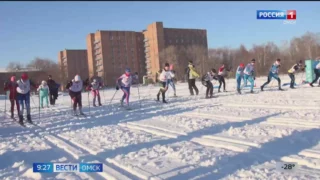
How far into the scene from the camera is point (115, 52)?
118m

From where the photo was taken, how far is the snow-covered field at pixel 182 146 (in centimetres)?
511

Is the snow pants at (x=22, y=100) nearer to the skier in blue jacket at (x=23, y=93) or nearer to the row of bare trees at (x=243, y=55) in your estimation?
the skier in blue jacket at (x=23, y=93)

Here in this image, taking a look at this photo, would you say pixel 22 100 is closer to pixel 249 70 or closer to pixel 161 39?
pixel 249 70

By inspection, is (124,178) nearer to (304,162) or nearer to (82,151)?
(82,151)

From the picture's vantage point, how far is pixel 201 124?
8938mm

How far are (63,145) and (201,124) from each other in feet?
11.4

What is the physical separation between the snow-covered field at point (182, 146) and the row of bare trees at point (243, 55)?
27.7 meters

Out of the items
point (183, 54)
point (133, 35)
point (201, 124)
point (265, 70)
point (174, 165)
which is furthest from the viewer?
point (133, 35)

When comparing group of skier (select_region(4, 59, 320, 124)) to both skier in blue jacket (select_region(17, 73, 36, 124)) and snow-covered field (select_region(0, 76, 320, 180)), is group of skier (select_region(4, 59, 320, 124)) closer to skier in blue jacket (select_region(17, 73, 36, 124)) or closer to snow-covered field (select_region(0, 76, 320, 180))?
skier in blue jacket (select_region(17, 73, 36, 124))

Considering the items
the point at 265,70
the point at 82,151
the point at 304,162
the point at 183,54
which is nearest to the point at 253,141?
the point at 304,162

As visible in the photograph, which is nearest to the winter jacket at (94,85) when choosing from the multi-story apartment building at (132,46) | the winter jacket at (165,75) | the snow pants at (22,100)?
the winter jacket at (165,75)

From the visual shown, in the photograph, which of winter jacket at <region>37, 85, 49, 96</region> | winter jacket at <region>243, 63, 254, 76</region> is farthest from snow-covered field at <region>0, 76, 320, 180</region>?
winter jacket at <region>37, 85, 49, 96</region>

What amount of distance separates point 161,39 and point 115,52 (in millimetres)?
19555

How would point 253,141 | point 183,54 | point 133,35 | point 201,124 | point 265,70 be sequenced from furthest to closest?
point 133,35 → point 183,54 → point 265,70 → point 201,124 → point 253,141
